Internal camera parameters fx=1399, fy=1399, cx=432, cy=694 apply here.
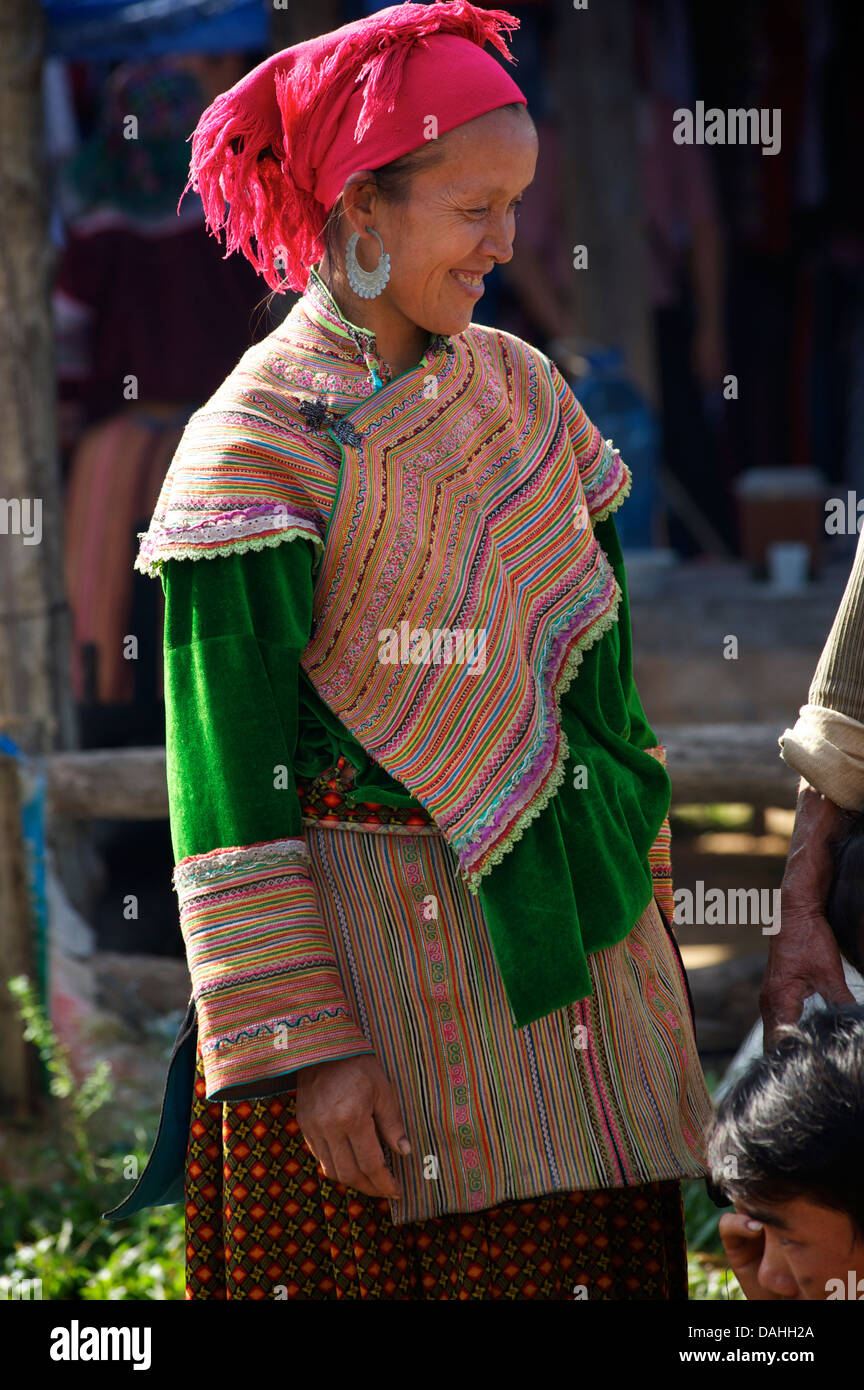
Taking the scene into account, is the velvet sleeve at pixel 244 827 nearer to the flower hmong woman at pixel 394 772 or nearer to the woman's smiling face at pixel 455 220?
the flower hmong woman at pixel 394 772

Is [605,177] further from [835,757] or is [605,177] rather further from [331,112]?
[835,757]

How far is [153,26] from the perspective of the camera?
202 inches

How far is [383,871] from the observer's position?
Answer: 6.07ft

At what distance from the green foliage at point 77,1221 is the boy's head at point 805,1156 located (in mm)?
1748

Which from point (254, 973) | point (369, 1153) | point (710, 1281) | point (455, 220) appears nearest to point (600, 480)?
point (455, 220)

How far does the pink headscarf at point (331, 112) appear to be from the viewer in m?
1.74

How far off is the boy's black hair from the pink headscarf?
1.21 metres

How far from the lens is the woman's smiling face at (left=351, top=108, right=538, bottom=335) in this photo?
1.75 m

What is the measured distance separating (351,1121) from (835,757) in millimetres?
832

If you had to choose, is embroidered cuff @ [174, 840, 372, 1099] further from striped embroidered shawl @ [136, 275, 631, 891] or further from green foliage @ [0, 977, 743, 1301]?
green foliage @ [0, 977, 743, 1301]

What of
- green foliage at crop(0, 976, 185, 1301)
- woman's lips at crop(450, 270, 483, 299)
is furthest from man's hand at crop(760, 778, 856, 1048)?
green foliage at crop(0, 976, 185, 1301)

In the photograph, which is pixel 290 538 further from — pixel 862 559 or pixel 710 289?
pixel 710 289

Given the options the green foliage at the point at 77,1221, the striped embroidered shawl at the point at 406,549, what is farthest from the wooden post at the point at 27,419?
the striped embroidered shawl at the point at 406,549
